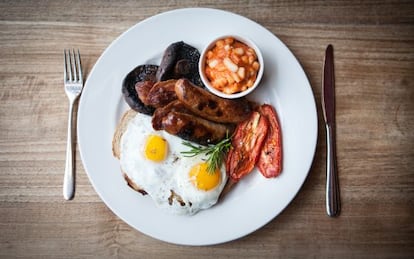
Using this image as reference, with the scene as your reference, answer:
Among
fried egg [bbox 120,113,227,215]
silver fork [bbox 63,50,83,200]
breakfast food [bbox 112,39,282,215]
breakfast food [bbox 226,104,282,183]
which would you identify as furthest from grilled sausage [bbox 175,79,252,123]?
silver fork [bbox 63,50,83,200]

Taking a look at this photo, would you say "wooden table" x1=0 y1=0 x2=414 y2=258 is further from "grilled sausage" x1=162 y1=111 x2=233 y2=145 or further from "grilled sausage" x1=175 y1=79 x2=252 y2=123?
"grilled sausage" x1=162 y1=111 x2=233 y2=145

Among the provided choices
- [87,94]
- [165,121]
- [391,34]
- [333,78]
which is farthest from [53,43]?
[391,34]

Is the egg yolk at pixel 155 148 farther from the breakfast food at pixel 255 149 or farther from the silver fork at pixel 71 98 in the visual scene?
the silver fork at pixel 71 98

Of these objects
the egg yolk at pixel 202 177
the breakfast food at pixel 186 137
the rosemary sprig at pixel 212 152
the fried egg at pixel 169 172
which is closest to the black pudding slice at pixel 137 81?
the breakfast food at pixel 186 137

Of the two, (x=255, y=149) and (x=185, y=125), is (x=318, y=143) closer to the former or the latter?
(x=255, y=149)

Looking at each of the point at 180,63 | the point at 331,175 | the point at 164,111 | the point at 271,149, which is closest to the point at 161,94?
the point at 164,111

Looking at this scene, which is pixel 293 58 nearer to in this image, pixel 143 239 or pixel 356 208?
pixel 356 208
